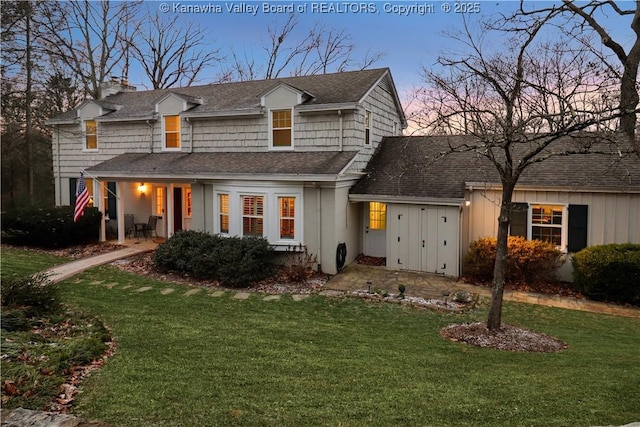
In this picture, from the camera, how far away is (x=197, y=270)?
1228cm

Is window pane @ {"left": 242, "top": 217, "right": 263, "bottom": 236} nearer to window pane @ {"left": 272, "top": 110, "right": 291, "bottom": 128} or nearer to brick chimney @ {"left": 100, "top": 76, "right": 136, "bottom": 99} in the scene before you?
window pane @ {"left": 272, "top": 110, "right": 291, "bottom": 128}

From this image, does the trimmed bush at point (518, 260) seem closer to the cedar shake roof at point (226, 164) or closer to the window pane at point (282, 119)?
the cedar shake roof at point (226, 164)

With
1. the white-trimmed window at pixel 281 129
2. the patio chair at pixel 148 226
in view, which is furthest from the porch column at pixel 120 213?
the white-trimmed window at pixel 281 129

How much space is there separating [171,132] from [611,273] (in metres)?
15.6

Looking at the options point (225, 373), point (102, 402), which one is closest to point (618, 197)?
point (225, 373)

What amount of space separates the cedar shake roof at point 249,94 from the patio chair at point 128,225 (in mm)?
4123

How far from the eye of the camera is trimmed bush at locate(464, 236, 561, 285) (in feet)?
39.4

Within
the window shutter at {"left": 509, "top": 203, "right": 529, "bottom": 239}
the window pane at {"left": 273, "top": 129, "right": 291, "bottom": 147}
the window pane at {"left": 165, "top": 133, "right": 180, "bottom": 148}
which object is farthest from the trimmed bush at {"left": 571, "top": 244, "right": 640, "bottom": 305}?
the window pane at {"left": 165, "top": 133, "right": 180, "bottom": 148}

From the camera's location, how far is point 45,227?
51.5 ft

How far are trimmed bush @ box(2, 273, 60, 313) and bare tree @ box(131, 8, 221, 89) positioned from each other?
26461 mm

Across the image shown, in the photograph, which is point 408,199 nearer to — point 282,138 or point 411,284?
point 411,284

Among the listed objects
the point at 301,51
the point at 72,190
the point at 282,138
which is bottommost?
the point at 72,190

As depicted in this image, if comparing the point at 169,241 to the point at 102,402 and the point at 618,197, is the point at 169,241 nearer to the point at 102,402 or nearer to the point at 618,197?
the point at 102,402

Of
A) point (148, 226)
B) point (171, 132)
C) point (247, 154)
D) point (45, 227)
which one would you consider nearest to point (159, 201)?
point (148, 226)
